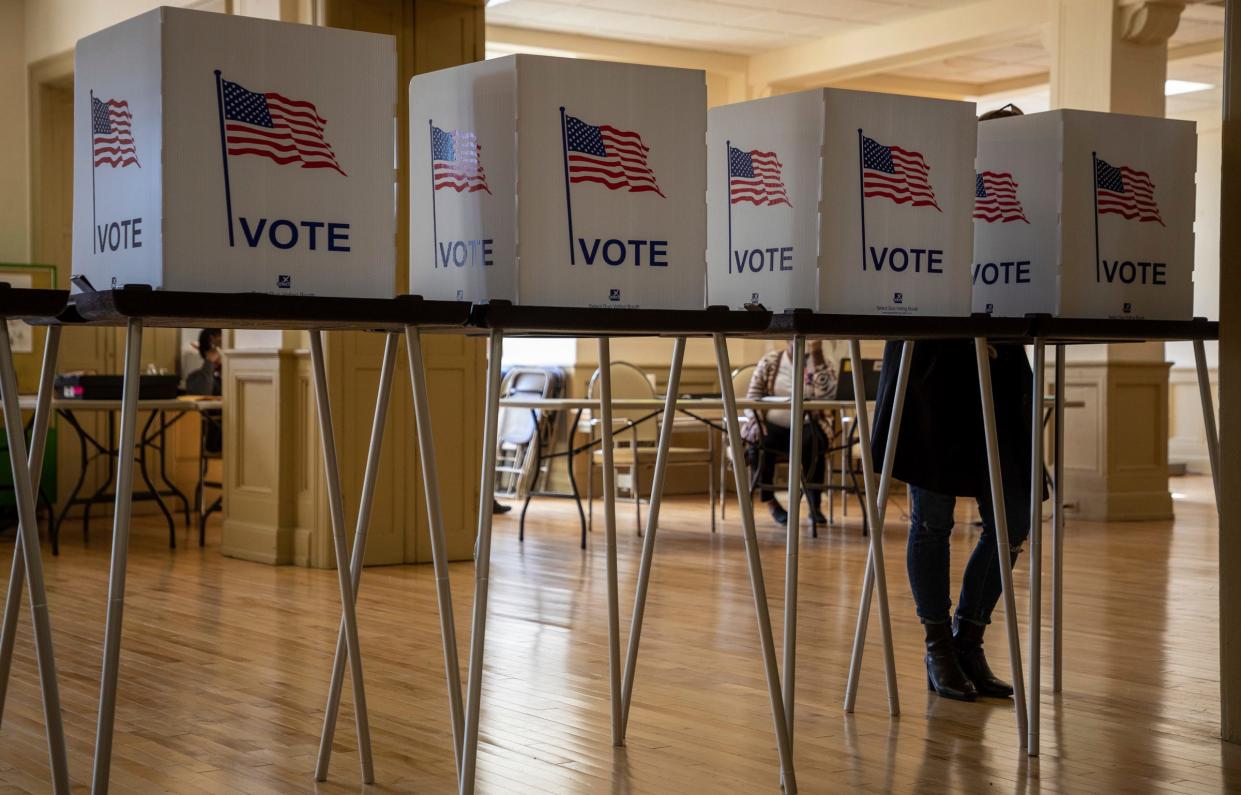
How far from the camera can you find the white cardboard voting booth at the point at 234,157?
7.11 feet

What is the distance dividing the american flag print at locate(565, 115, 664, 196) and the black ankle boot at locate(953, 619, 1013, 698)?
1.60 metres

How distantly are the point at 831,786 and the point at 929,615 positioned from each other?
85 centimetres

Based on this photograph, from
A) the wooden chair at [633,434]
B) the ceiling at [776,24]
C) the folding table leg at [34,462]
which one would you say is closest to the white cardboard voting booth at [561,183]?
the folding table leg at [34,462]

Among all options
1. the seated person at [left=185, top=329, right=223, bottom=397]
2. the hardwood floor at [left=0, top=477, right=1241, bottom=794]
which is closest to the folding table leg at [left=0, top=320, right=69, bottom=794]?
the hardwood floor at [left=0, top=477, right=1241, bottom=794]

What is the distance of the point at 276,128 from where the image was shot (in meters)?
2.25

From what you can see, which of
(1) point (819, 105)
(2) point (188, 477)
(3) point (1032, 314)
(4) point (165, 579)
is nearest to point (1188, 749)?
(3) point (1032, 314)

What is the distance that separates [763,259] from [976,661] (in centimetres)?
135

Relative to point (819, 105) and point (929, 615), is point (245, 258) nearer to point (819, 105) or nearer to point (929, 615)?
point (819, 105)

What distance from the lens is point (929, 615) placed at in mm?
3479

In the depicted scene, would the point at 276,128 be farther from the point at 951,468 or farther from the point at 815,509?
the point at 815,509

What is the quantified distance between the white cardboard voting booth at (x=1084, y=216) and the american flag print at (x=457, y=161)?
132cm

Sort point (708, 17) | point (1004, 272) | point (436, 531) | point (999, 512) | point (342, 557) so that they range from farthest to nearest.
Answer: point (708, 17)
point (1004, 272)
point (999, 512)
point (342, 557)
point (436, 531)

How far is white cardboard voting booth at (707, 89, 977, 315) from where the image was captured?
2756 millimetres

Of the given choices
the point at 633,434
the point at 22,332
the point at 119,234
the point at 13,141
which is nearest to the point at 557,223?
the point at 119,234
